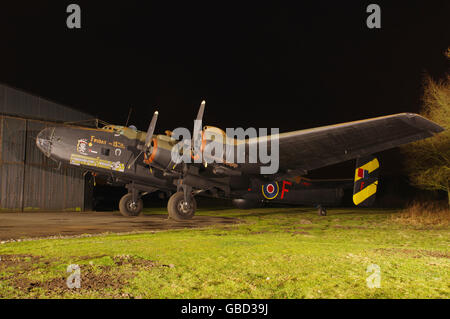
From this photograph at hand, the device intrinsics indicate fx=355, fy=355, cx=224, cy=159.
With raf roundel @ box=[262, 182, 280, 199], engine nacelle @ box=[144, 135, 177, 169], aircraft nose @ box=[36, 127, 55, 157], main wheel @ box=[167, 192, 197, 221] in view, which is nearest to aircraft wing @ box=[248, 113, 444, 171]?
raf roundel @ box=[262, 182, 280, 199]

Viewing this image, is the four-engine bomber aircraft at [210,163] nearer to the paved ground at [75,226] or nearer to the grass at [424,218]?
the paved ground at [75,226]

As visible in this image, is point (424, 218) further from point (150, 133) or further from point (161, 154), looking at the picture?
point (150, 133)

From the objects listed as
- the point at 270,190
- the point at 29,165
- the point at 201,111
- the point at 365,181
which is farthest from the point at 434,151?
the point at 29,165

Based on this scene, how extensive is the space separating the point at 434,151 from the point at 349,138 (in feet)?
30.7

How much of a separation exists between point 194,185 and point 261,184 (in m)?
3.09

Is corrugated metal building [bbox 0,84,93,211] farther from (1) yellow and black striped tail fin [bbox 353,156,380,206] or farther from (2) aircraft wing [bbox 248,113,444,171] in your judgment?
(1) yellow and black striped tail fin [bbox 353,156,380,206]

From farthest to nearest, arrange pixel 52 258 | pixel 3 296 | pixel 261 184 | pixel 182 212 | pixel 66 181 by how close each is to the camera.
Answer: pixel 66 181, pixel 261 184, pixel 182 212, pixel 52 258, pixel 3 296

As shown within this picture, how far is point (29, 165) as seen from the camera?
74.3 feet

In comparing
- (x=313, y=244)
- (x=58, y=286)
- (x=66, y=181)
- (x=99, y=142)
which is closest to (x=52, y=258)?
(x=58, y=286)

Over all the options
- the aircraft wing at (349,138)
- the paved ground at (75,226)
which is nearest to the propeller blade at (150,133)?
the paved ground at (75,226)

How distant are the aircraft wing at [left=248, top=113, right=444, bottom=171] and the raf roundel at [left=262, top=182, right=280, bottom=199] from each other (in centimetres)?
227

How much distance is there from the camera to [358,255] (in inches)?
239
